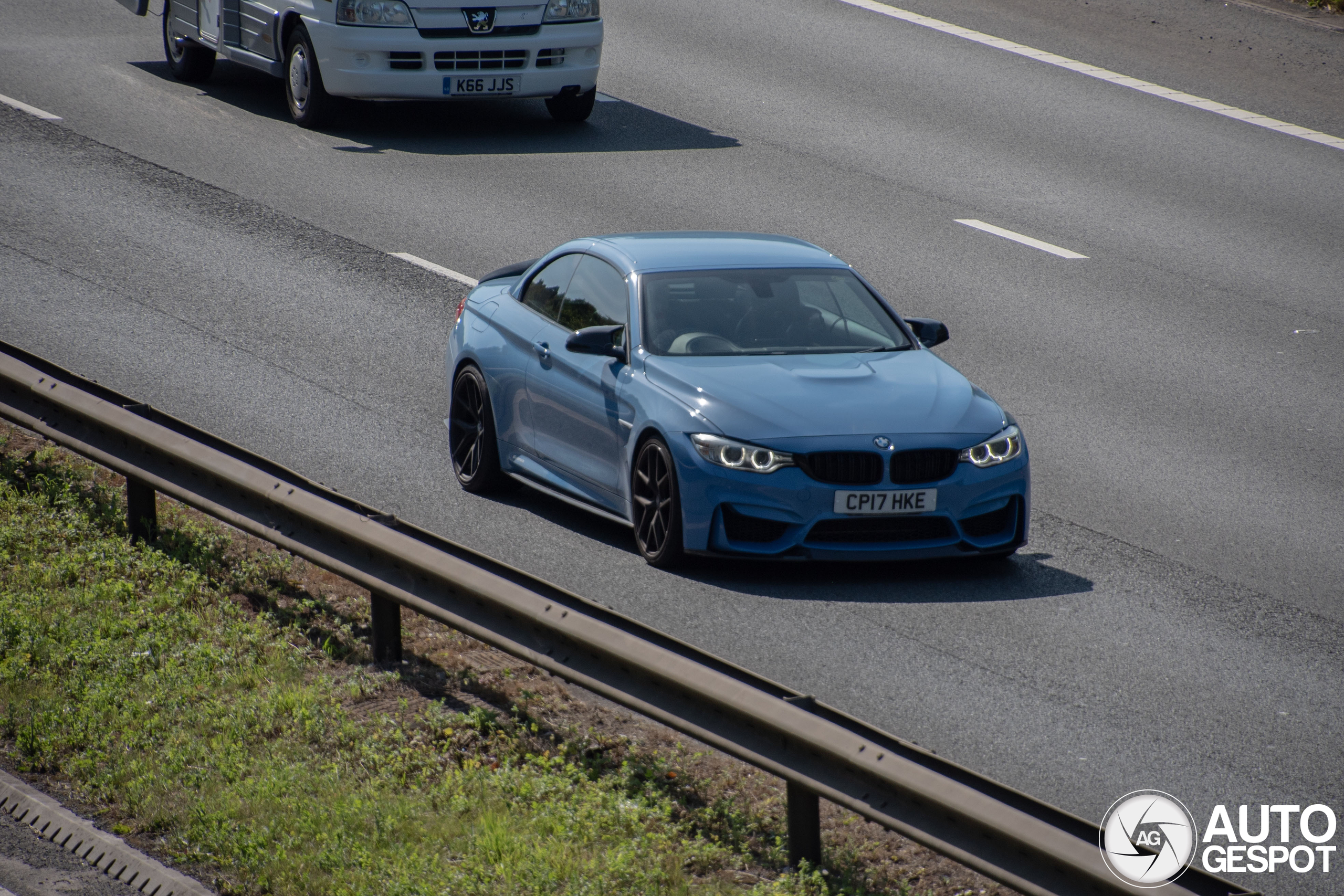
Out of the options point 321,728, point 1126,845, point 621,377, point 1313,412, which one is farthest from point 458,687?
point 1313,412

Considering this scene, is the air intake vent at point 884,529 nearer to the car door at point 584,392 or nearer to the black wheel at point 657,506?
the black wheel at point 657,506

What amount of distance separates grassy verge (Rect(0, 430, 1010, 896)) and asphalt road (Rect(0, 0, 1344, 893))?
1.03 meters

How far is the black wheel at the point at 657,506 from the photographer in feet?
26.2

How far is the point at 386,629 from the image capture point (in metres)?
6.66

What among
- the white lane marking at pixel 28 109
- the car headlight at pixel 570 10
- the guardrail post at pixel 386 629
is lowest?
the white lane marking at pixel 28 109

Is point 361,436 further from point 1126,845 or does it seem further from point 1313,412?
point 1126,845

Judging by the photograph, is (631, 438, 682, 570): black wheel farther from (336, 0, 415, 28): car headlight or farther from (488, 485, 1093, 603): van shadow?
(336, 0, 415, 28): car headlight

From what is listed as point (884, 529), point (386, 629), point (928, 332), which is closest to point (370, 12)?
point (928, 332)

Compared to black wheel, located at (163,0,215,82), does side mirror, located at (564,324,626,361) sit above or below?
above

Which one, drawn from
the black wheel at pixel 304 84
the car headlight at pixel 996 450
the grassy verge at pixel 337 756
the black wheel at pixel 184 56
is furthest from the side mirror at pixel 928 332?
the black wheel at pixel 184 56

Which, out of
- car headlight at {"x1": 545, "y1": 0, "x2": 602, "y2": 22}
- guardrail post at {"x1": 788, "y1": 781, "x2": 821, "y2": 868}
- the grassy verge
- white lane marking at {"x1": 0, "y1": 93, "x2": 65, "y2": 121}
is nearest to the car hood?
the grassy verge

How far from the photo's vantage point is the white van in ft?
55.6

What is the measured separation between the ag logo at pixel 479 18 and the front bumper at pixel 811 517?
33.7ft

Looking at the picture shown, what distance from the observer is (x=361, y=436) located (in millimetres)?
10086
